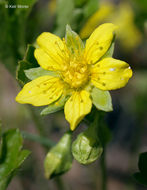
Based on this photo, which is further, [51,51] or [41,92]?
[51,51]

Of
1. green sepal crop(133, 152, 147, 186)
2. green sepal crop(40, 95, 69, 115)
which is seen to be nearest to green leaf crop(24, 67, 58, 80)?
green sepal crop(40, 95, 69, 115)

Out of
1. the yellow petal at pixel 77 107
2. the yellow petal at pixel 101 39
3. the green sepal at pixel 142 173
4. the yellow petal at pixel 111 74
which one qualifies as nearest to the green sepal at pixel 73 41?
the yellow petal at pixel 101 39

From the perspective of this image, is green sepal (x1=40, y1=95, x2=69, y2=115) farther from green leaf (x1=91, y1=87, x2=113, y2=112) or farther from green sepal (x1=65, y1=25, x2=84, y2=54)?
green sepal (x1=65, y1=25, x2=84, y2=54)

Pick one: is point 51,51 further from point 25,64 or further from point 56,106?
point 56,106

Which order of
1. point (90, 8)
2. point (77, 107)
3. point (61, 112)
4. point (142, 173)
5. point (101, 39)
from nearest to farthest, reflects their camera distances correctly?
point (77, 107) → point (101, 39) → point (142, 173) → point (90, 8) → point (61, 112)

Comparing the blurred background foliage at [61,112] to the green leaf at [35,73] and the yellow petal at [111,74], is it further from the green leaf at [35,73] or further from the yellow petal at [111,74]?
the yellow petal at [111,74]

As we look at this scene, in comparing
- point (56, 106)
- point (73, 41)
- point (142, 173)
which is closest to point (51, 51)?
point (73, 41)
